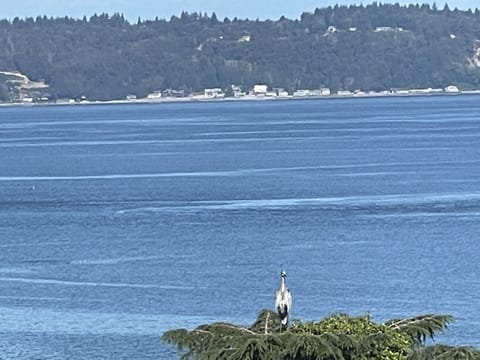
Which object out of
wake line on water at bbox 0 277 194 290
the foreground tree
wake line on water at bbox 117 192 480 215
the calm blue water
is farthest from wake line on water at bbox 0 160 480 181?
the foreground tree

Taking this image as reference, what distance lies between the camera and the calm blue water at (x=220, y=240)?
124ft

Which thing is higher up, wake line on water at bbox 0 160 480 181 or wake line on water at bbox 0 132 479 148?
wake line on water at bbox 0 160 480 181

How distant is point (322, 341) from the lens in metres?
14.3

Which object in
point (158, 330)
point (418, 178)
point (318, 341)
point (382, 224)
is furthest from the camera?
point (418, 178)

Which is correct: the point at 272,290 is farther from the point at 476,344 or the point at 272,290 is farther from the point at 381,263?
the point at 476,344

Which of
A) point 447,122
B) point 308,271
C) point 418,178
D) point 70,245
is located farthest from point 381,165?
point 447,122

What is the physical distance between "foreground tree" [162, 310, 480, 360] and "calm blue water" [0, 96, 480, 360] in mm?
17593

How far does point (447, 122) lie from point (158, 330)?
131267 millimetres

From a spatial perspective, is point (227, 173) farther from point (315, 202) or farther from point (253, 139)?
point (253, 139)

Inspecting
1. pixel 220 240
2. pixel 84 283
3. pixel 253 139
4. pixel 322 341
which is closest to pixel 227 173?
pixel 220 240

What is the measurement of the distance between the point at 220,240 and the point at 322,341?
1571 inches

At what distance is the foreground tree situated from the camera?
14281 millimetres

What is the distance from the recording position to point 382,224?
5772 centimetres

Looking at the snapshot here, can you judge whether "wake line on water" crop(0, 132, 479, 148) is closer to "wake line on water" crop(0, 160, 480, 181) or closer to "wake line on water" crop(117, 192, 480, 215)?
"wake line on water" crop(0, 160, 480, 181)
